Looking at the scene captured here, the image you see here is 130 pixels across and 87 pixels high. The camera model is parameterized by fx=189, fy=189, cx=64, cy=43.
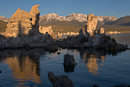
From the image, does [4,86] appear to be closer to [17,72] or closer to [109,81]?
[17,72]

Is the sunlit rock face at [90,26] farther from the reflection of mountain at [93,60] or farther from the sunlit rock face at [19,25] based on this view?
the reflection of mountain at [93,60]

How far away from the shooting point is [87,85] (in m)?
28.6

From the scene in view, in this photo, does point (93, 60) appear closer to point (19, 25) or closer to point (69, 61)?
point (69, 61)

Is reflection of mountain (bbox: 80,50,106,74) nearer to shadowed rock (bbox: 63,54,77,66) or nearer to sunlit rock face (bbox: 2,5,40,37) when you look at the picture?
shadowed rock (bbox: 63,54,77,66)

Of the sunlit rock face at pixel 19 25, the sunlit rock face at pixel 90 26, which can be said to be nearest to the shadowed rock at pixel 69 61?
the sunlit rock face at pixel 19 25

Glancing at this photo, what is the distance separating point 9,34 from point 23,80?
58.9m

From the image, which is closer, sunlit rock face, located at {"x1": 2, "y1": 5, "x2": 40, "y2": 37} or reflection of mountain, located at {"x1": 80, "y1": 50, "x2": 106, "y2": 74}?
reflection of mountain, located at {"x1": 80, "y1": 50, "x2": 106, "y2": 74}

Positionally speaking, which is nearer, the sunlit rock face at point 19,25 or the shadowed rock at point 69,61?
the shadowed rock at point 69,61

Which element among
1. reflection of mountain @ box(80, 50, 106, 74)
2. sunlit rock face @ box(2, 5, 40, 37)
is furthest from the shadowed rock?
sunlit rock face @ box(2, 5, 40, 37)

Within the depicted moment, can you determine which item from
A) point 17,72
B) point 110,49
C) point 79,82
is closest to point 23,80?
point 17,72

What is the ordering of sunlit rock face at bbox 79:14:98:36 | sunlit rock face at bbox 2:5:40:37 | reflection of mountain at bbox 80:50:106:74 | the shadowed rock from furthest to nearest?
sunlit rock face at bbox 79:14:98:36 < sunlit rock face at bbox 2:5:40:37 < the shadowed rock < reflection of mountain at bbox 80:50:106:74

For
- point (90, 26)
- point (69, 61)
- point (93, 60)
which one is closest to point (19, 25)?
point (90, 26)

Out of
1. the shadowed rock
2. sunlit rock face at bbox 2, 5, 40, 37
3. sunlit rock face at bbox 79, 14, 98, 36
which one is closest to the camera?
the shadowed rock

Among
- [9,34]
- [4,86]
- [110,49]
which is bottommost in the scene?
[4,86]
